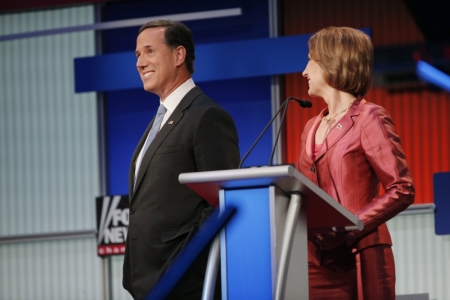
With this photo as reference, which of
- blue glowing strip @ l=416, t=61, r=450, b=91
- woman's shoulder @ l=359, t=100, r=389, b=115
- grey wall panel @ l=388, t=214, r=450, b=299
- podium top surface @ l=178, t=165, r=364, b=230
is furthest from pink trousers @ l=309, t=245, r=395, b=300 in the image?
grey wall panel @ l=388, t=214, r=450, b=299

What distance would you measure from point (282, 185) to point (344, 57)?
0.68 m

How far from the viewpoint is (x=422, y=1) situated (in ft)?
17.3

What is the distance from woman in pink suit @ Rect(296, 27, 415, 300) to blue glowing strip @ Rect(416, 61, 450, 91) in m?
2.76

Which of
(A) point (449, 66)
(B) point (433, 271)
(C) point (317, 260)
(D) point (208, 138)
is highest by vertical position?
(A) point (449, 66)

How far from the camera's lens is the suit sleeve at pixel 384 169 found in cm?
195

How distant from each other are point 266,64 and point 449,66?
1.35 metres

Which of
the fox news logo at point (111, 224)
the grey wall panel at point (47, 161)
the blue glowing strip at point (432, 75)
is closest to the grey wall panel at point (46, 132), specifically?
the grey wall panel at point (47, 161)

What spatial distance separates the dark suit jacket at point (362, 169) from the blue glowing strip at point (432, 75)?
9.29ft

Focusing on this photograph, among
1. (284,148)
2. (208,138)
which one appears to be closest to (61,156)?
(284,148)

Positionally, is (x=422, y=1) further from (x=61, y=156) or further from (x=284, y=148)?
(x=61, y=156)

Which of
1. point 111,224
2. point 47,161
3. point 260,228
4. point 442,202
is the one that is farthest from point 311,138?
point 47,161

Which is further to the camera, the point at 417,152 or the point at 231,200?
the point at 417,152

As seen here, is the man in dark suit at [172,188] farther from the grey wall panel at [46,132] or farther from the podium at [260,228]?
the grey wall panel at [46,132]

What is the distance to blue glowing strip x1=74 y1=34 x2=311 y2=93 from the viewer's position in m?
5.45
